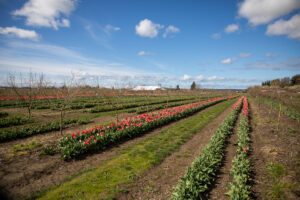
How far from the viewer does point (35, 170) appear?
16.8 feet

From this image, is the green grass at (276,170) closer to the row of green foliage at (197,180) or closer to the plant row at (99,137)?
the row of green foliage at (197,180)

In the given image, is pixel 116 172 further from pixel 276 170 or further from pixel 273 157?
pixel 273 157

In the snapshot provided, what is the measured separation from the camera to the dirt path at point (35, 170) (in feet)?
14.0

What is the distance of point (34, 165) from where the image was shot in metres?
5.46

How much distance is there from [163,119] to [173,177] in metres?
7.73

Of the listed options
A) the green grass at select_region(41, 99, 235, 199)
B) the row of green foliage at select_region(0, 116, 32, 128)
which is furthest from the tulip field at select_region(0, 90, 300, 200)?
the row of green foliage at select_region(0, 116, 32, 128)

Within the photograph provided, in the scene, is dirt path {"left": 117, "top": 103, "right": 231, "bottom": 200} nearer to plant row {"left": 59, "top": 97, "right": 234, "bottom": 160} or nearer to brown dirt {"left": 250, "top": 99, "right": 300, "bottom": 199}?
brown dirt {"left": 250, "top": 99, "right": 300, "bottom": 199}

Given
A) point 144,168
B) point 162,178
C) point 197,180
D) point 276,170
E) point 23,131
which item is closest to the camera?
point 197,180

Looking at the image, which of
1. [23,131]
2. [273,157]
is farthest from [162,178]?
[23,131]

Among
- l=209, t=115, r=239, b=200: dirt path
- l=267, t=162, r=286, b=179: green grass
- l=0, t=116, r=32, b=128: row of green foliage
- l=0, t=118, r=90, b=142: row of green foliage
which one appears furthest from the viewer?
l=0, t=116, r=32, b=128: row of green foliage

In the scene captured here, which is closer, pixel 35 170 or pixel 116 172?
pixel 35 170

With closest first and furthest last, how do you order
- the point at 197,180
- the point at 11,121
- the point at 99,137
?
the point at 197,180
the point at 99,137
the point at 11,121

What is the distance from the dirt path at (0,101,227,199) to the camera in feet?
14.0

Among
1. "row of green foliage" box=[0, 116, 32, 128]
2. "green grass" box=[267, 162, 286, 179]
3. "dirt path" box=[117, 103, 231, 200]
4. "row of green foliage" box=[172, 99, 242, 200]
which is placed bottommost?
"dirt path" box=[117, 103, 231, 200]
